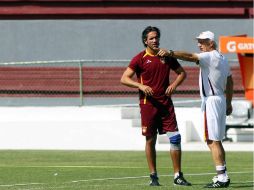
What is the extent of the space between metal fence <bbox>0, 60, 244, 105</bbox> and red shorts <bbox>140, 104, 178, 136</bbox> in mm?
12239

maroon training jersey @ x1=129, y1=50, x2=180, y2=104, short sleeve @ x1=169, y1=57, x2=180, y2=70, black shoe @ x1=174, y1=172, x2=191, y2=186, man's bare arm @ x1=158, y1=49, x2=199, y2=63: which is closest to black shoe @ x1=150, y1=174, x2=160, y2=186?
black shoe @ x1=174, y1=172, x2=191, y2=186

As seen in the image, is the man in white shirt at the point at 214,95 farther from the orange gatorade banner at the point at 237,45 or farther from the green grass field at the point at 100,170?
the orange gatorade banner at the point at 237,45

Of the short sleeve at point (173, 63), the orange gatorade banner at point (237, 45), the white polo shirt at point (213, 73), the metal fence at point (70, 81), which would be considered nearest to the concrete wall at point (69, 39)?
the metal fence at point (70, 81)

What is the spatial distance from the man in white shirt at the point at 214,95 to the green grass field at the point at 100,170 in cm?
35

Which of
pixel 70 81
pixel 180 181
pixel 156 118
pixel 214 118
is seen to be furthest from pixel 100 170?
pixel 70 81

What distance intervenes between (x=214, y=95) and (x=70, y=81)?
13.0 metres

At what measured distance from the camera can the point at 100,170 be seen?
16.4 meters

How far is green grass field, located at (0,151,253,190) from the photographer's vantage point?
13.3 meters

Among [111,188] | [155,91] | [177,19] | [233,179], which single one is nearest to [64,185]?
[111,188]

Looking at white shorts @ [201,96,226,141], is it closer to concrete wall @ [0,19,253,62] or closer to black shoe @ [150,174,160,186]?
black shoe @ [150,174,160,186]

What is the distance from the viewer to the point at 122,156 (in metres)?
20.4

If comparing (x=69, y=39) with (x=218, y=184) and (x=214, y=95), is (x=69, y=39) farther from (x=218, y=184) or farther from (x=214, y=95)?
(x=218, y=184)

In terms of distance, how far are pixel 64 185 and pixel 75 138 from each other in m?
10.0

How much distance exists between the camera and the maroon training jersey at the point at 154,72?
43.7 ft
